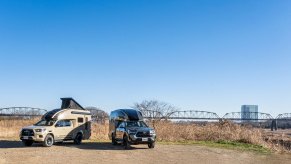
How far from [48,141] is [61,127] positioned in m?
1.75

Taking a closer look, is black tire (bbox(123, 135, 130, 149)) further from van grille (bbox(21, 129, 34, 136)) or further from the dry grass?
the dry grass

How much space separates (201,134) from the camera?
1511 inches

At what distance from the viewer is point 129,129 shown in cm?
2794

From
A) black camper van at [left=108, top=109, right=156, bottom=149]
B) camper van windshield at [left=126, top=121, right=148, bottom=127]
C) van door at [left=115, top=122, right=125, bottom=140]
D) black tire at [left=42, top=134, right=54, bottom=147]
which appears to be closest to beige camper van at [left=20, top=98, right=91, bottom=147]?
black tire at [left=42, top=134, right=54, bottom=147]

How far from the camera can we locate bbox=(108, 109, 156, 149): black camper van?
2752 centimetres

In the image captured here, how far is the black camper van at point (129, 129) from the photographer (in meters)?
27.5

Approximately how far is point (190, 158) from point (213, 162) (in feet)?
5.24

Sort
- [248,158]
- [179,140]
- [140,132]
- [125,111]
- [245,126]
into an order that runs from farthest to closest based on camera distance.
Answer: [245,126]
[179,140]
[125,111]
[140,132]
[248,158]

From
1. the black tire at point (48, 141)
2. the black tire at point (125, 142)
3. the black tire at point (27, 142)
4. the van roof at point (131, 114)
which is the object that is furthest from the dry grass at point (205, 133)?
the black tire at point (27, 142)

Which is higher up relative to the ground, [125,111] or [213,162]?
[125,111]

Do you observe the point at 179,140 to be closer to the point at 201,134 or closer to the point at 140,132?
the point at 201,134

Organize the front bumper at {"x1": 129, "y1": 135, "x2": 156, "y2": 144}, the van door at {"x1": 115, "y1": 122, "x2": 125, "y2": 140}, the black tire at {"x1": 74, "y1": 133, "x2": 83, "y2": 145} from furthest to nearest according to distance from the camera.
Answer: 1. the black tire at {"x1": 74, "y1": 133, "x2": 83, "y2": 145}
2. the van door at {"x1": 115, "y1": 122, "x2": 125, "y2": 140}
3. the front bumper at {"x1": 129, "y1": 135, "x2": 156, "y2": 144}

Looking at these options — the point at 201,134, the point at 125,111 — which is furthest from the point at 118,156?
the point at 201,134

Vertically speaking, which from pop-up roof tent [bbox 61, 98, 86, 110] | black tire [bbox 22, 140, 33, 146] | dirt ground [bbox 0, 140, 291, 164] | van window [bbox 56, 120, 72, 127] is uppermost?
pop-up roof tent [bbox 61, 98, 86, 110]
